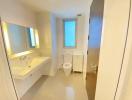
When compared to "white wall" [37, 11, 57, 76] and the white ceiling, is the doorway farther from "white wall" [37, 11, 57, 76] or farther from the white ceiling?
"white wall" [37, 11, 57, 76]

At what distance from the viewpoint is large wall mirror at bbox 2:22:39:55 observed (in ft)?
5.81

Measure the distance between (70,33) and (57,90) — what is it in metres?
2.30

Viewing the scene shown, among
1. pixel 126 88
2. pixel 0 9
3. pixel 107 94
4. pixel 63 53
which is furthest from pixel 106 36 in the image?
pixel 63 53

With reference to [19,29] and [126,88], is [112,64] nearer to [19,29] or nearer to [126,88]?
[126,88]

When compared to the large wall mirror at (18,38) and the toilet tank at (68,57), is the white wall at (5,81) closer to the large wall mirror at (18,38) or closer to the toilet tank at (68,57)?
the large wall mirror at (18,38)

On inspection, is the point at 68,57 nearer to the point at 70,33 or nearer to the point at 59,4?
the point at 70,33

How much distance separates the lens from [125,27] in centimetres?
70

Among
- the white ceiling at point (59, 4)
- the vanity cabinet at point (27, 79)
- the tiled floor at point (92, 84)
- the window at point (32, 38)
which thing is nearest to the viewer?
the tiled floor at point (92, 84)

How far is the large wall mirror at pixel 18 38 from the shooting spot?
177 cm

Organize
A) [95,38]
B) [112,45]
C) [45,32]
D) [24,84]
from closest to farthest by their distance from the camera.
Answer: [112,45], [95,38], [24,84], [45,32]

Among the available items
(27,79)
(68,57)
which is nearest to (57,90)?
(27,79)

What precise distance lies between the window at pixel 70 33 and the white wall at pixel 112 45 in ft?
8.94

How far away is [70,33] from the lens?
12.0 feet

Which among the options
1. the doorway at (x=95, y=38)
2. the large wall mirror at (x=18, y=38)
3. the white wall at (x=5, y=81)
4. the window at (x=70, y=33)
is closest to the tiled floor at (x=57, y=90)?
the doorway at (x=95, y=38)
